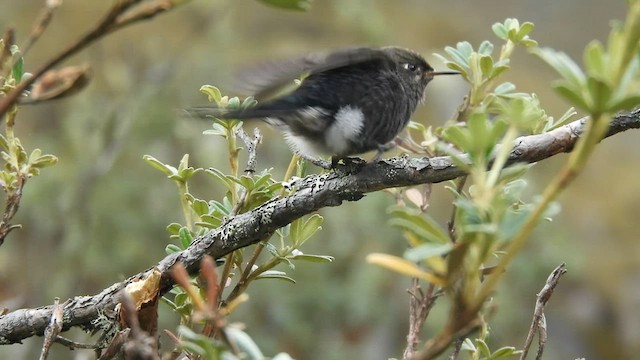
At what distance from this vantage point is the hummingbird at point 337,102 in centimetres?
112

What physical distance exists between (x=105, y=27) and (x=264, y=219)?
1.51 feet

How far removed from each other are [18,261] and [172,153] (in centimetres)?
84

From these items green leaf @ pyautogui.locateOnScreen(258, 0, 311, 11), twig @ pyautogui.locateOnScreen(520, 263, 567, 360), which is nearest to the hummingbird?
twig @ pyautogui.locateOnScreen(520, 263, 567, 360)

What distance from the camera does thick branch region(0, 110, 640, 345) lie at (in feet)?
2.69

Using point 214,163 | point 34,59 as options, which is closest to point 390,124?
point 214,163

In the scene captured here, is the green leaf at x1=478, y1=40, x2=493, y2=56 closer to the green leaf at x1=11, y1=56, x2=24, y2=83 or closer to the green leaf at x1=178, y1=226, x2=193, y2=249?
the green leaf at x1=178, y1=226, x2=193, y2=249

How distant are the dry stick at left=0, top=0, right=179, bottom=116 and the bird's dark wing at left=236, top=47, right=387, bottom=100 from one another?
2.30ft

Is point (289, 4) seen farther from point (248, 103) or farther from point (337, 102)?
point (337, 102)

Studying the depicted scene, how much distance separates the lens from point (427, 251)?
1.38ft

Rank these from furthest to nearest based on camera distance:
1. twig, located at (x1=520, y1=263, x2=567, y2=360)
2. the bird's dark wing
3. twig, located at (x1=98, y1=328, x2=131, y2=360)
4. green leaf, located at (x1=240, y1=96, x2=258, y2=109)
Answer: the bird's dark wing, green leaf, located at (x1=240, y1=96, x2=258, y2=109), twig, located at (x1=520, y1=263, x2=567, y2=360), twig, located at (x1=98, y1=328, x2=131, y2=360)

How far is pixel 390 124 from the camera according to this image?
1.37 m

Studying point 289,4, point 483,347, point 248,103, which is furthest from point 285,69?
point 289,4

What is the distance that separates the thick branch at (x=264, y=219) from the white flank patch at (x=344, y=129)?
1.28 ft

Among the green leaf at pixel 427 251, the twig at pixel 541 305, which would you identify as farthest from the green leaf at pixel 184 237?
the green leaf at pixel 427 251
